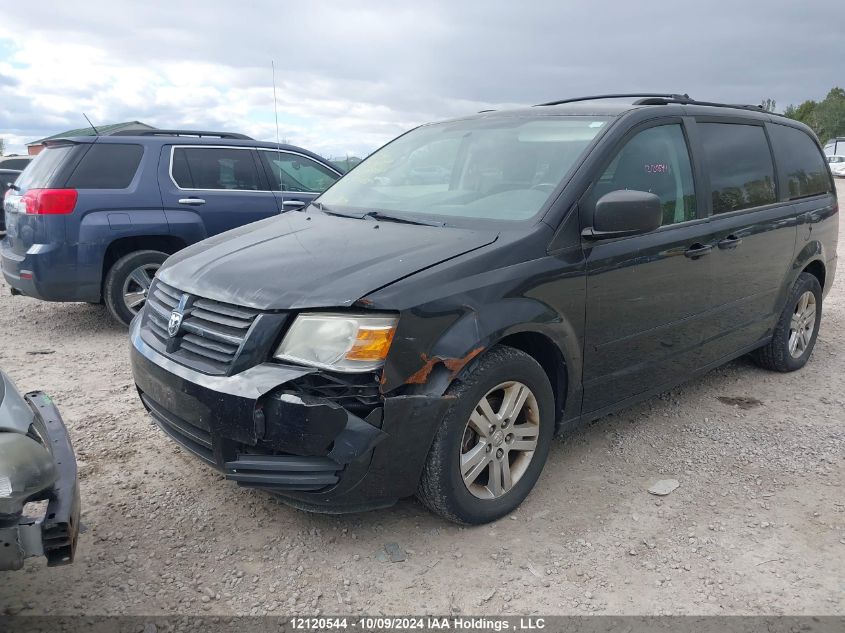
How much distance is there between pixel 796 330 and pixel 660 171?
2.23m

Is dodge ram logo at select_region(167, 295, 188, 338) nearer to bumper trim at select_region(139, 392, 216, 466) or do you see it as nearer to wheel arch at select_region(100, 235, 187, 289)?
bumper trim at select_region(139, 392, 216, 466)

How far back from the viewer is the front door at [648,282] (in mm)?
3346

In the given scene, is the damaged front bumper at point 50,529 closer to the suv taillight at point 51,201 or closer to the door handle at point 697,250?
the door handle at point 697,250

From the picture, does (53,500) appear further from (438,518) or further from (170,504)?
(438,518)

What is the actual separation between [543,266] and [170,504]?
2028mm

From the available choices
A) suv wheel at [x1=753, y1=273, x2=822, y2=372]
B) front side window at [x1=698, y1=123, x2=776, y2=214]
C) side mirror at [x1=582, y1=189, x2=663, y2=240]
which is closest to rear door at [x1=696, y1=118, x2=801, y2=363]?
front side window at [x1=698, y1=123, x2=776, y2=214]

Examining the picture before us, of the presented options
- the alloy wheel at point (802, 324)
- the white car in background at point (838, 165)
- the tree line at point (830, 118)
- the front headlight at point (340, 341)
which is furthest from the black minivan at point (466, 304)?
the tree line at point (830, 118)

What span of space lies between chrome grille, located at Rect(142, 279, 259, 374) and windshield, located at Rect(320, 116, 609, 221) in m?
1.16

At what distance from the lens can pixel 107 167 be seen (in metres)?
6.14

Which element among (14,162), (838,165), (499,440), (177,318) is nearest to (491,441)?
(499,440)

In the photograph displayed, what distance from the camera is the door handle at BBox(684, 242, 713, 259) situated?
3.79m

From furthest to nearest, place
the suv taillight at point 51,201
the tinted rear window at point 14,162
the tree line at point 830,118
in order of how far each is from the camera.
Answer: the tree line at point 830,118
the tinted rear window at point 14,162
the suv taillight at point 51,201

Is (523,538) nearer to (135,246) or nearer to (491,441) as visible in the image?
(491,441)

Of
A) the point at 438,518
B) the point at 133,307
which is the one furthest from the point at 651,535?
the point at 133,307
